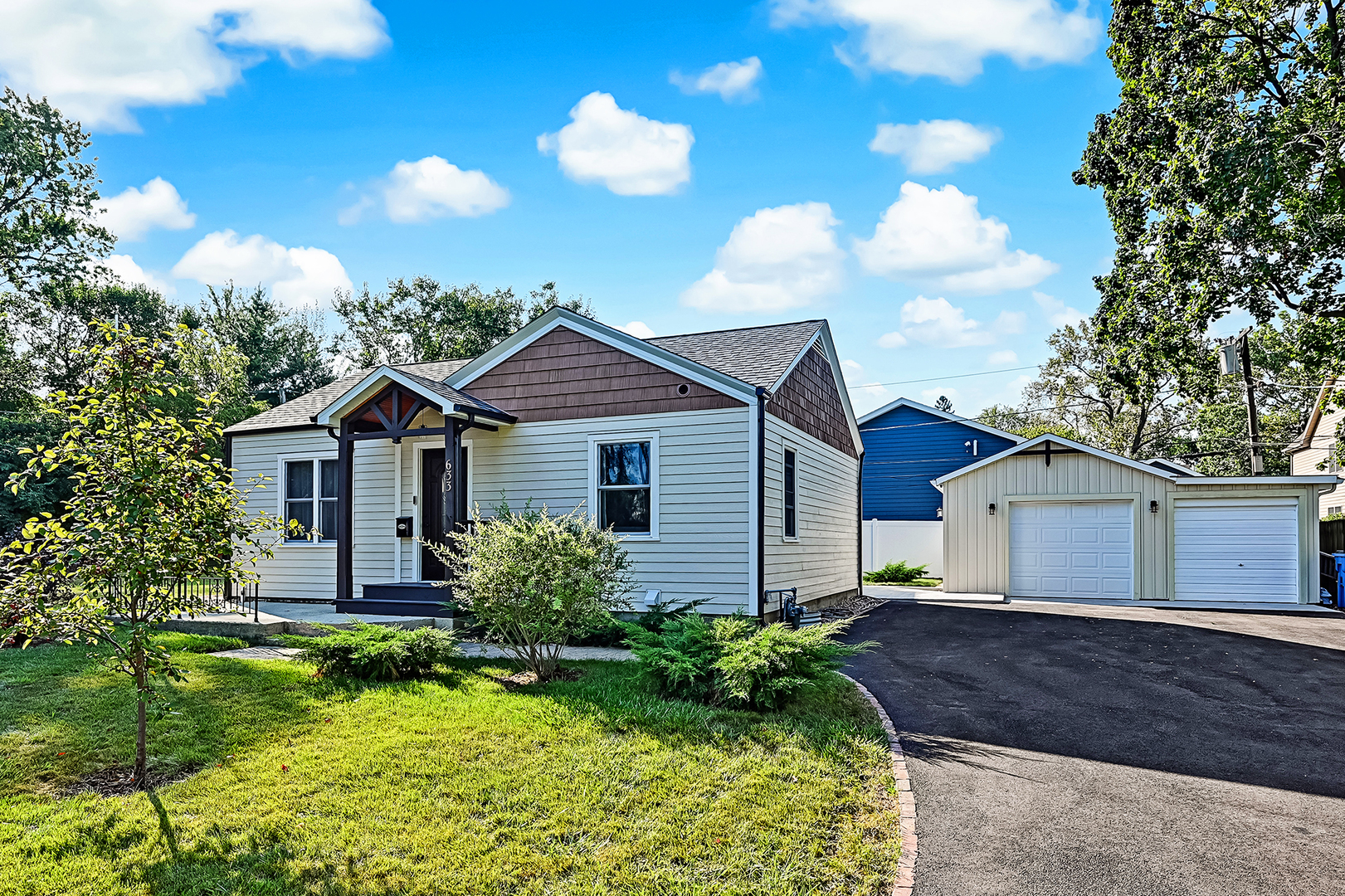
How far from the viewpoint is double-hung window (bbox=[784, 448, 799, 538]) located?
11938 mm

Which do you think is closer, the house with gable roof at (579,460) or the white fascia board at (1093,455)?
the house with gable roof at (579,460)

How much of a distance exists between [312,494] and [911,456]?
60.7ft

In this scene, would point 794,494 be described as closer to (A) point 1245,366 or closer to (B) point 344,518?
(B) point 344,518

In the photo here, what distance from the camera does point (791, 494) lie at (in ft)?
39.9

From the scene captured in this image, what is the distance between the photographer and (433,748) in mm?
5402

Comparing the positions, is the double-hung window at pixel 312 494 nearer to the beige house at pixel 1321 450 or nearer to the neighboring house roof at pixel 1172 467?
the neighboring house roof at pixel 1172 467

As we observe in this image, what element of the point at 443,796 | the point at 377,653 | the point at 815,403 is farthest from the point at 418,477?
the point at 443,796

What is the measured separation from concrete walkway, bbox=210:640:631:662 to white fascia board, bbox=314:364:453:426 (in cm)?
360

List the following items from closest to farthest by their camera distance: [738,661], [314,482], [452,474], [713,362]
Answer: [738,661] → [452,474] → [713,362] → [314,482]

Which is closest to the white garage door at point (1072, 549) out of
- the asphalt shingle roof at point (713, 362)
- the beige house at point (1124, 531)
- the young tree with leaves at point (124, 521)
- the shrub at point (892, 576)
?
the beige house at point (1124, 531)

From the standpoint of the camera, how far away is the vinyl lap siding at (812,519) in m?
11.1

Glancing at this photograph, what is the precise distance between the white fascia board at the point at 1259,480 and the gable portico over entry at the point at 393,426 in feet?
45.0

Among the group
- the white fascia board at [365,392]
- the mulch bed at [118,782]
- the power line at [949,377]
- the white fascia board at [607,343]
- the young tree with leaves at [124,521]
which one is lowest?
the mulch bed at [118,782]

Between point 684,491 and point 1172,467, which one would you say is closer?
point 684,491
